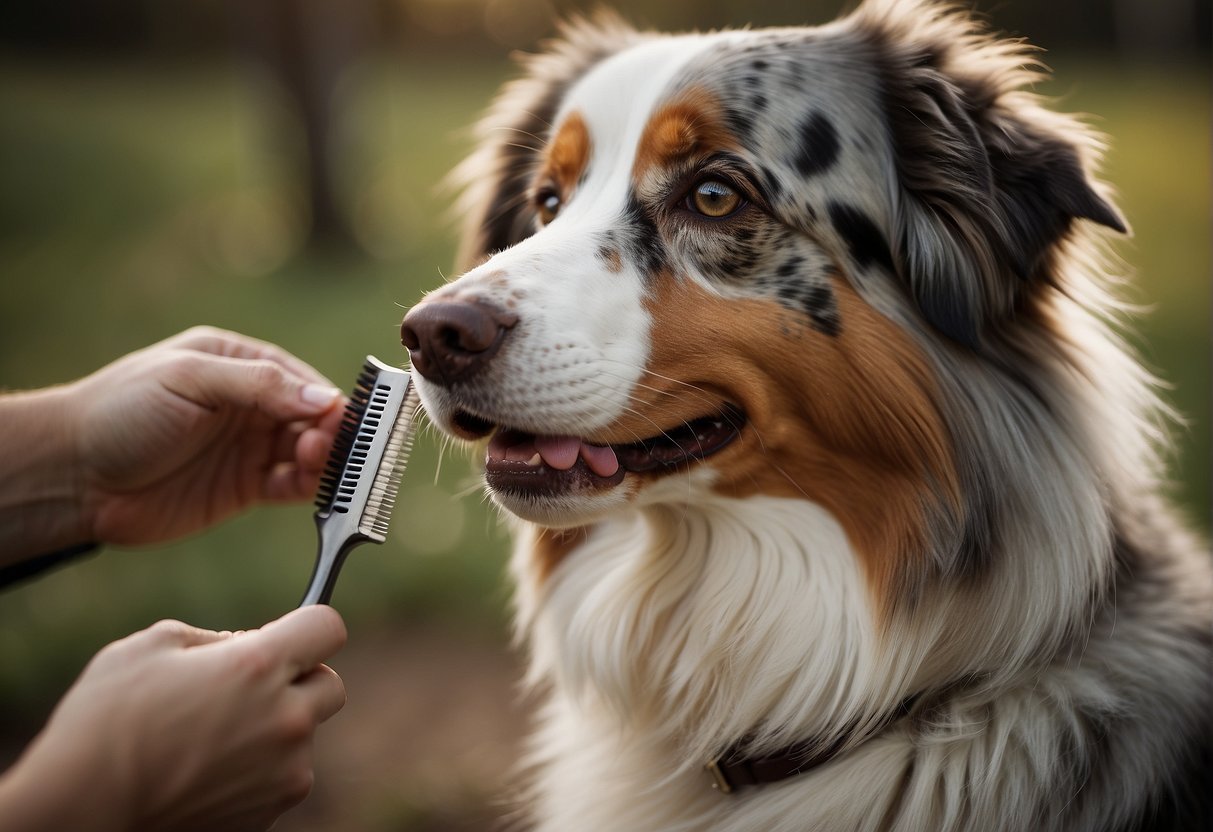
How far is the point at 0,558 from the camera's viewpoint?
2586mm

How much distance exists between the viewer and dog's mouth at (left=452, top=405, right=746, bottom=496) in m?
2.26

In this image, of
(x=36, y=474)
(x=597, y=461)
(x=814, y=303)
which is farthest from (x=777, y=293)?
(x=36, y=474)

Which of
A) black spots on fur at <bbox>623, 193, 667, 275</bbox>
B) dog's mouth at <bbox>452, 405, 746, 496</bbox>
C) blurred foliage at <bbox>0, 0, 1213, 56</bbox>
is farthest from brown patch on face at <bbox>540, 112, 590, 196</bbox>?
blurred foliage at <bbox>0, 0, 1213, 56</bbox>

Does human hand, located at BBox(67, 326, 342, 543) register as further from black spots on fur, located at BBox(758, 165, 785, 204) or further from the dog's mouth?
black spots on fur, located at BBox(758, 165, 785, 204)

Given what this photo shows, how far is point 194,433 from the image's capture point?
103 inches

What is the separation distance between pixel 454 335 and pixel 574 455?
1.34ft

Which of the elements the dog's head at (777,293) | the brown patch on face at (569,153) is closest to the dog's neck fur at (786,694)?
the dog's head at (777,293)

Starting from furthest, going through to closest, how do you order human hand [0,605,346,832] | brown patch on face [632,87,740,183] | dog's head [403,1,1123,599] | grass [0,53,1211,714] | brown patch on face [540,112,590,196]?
grass [0,53,1211,714] → brown patch on face [540,112,590,196] → brown patch on face [632,87,740,183] → dog's head [403,1,1123,599] → human hand [0,605,346,832]

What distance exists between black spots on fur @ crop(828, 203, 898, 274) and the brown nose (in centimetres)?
87

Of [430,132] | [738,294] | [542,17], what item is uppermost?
[738,294]

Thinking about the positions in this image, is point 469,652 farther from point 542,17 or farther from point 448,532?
point 542,17

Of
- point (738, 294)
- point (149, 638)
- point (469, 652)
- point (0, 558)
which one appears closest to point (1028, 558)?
point (738, 294)

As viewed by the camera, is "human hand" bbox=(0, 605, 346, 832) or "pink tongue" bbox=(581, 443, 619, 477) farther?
"pink tongue" bbox=(581, 443, 619, 477)

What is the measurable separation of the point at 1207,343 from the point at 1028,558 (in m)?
6.81
